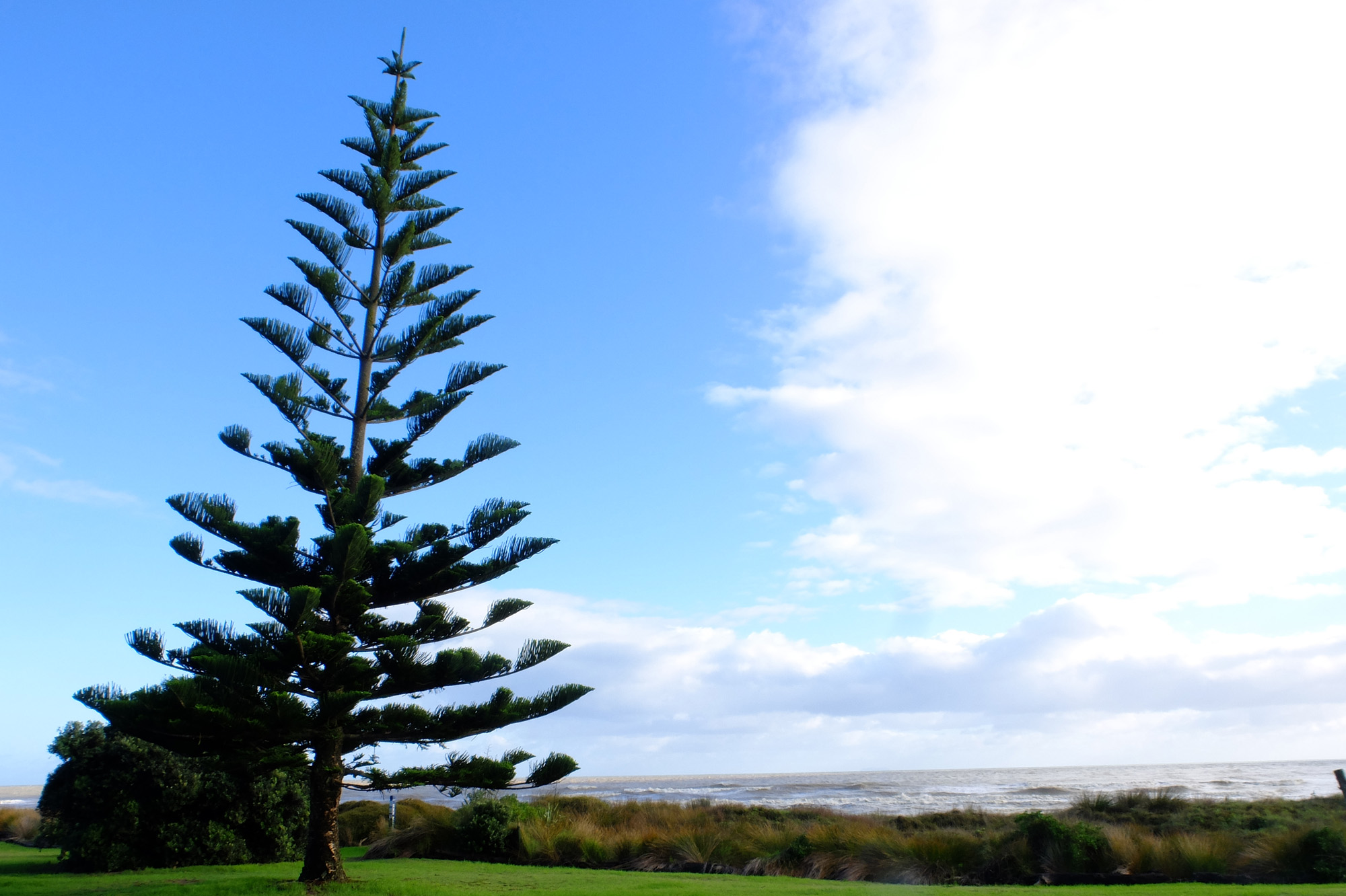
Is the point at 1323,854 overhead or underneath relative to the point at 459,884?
underneath

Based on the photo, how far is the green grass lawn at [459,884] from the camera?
21.5 ft

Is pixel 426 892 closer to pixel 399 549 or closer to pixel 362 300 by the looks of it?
→ pixel 399 549

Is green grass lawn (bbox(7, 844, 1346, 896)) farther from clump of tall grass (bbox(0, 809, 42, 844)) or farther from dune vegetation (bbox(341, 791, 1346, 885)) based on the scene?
clump of tall grass (bbox(0, 809, 42, 844))

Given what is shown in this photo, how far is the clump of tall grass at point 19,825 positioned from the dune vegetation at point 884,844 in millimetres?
4954

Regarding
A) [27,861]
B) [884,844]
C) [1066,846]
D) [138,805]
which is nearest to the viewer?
[138,805]

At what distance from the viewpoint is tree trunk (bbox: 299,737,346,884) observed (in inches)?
279

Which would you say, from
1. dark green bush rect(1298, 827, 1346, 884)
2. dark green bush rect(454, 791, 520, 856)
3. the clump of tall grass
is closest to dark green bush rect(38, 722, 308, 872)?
dark green bush rect(454, 791, 520, 856)

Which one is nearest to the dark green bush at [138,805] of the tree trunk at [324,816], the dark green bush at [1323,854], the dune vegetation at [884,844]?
the tree trunk at [324,816]

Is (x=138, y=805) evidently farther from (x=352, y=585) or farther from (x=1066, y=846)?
(x=1066, y=846)

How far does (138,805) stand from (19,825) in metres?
8.00

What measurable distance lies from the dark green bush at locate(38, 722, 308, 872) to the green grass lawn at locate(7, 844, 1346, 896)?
27 centimetres

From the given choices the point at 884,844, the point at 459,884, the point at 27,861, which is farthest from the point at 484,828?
the point at 27,861

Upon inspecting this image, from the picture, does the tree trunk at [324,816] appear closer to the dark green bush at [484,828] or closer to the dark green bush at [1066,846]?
the dark green bush at [484,828]

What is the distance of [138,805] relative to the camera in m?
8.73
